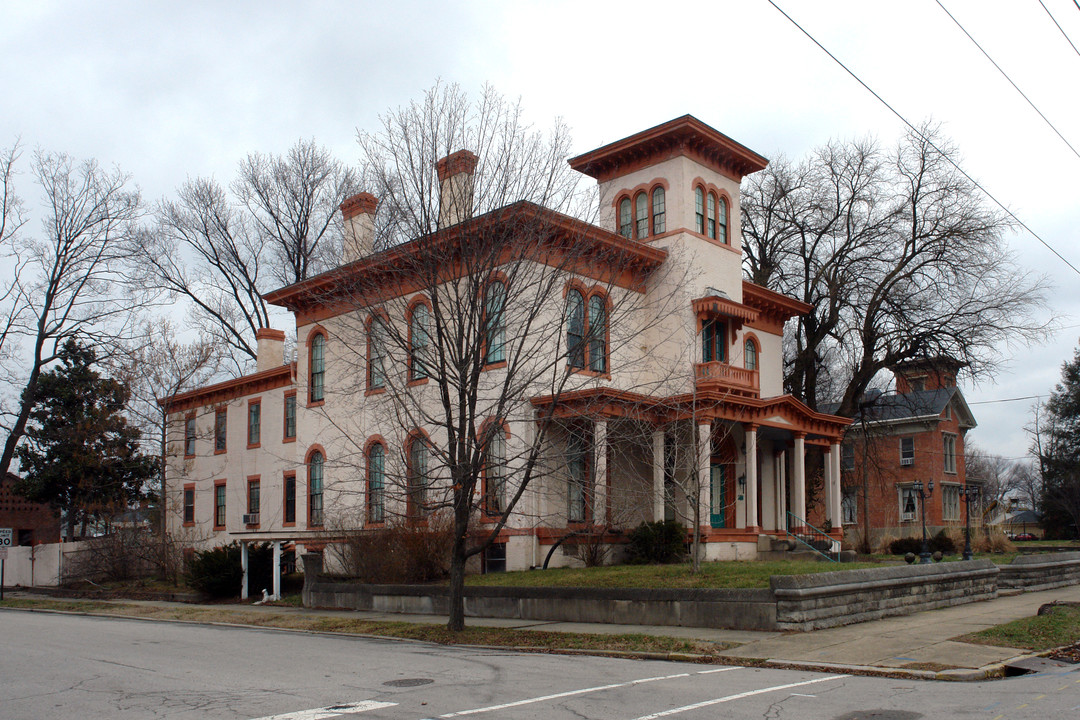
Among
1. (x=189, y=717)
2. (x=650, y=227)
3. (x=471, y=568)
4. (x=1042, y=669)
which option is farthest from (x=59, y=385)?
(x=1042, y=669)

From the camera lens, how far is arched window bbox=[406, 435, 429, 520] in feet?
57.5

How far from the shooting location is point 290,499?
1391 inches

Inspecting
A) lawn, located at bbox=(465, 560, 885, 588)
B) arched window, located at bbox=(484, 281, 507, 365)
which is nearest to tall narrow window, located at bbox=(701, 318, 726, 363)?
lawn, located at bbox=(465, 560, 885, 588)

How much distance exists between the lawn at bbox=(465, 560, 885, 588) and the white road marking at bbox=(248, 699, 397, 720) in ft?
29.9

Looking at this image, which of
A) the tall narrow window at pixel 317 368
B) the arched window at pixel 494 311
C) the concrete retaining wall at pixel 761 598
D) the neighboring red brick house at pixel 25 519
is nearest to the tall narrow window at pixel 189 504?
the neighboring red brick house at pixel 25 519

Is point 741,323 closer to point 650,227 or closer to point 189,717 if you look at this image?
point 650,227

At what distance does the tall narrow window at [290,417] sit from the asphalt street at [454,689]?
824 inches

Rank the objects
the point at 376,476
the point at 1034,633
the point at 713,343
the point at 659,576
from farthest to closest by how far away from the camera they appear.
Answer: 1. the point at 713,343
2. the point at 376,476
3. the point at 659,576
4. the point at 1034,633

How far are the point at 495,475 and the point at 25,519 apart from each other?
126 feet

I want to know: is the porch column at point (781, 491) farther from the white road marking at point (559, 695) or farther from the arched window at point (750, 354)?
the white road marking at point (559, 695)

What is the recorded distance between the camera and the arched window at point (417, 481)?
17531 mm

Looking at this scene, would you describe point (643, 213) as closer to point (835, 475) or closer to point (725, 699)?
point (835, 475)

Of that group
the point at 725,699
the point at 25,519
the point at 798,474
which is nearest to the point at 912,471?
the point at 798,474

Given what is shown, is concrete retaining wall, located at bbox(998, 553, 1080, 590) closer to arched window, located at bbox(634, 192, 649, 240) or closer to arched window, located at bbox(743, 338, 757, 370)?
arched window, located at bbox(743, 338, 757, 370)
